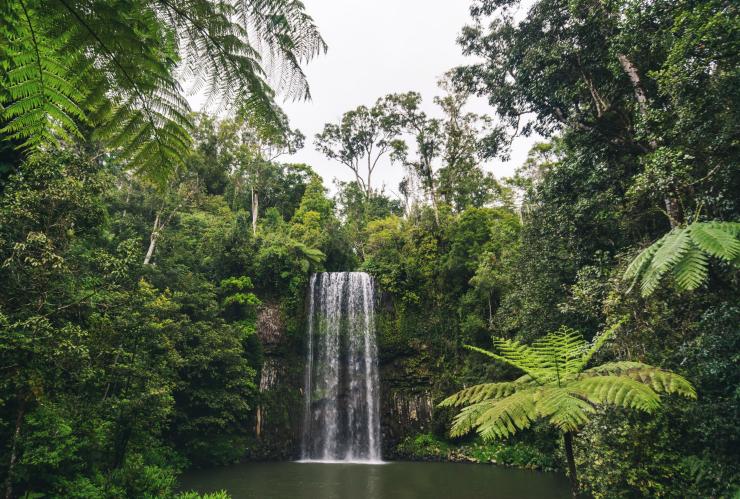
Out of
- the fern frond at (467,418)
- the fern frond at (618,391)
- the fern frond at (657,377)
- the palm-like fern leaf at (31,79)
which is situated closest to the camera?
the palm-like fern leaf at (31,79)

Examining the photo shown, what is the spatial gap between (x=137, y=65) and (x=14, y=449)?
6844mm

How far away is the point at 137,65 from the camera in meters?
1.42

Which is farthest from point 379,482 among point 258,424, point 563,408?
point 563,408

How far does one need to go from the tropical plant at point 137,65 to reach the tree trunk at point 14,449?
20.5 ft

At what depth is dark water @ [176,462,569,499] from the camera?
8141 mm

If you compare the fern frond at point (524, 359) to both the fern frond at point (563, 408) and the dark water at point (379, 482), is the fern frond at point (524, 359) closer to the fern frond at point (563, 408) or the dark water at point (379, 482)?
the fern frond at point (563, 408)

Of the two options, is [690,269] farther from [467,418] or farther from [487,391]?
[467,418]

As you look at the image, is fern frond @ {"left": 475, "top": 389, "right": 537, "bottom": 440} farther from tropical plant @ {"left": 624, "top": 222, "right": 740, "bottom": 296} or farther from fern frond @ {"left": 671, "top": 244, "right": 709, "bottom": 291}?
fern frond @ {"left": 671, "top": 244, "right": 709, "bottom": 291}

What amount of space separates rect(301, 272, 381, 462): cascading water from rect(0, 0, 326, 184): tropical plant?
14.4 metres

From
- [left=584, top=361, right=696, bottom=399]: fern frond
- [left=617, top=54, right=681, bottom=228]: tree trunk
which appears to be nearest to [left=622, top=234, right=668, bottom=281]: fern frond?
[left=584, top=361, right=696, bottom=399]: fern frond

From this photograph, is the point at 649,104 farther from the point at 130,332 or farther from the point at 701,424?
the point at 130,332

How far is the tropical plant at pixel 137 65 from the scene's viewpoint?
113cm

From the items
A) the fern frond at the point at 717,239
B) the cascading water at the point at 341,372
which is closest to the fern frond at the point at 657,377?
the fern frond at the point at 717,239

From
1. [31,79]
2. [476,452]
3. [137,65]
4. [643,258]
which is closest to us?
[31,79]
